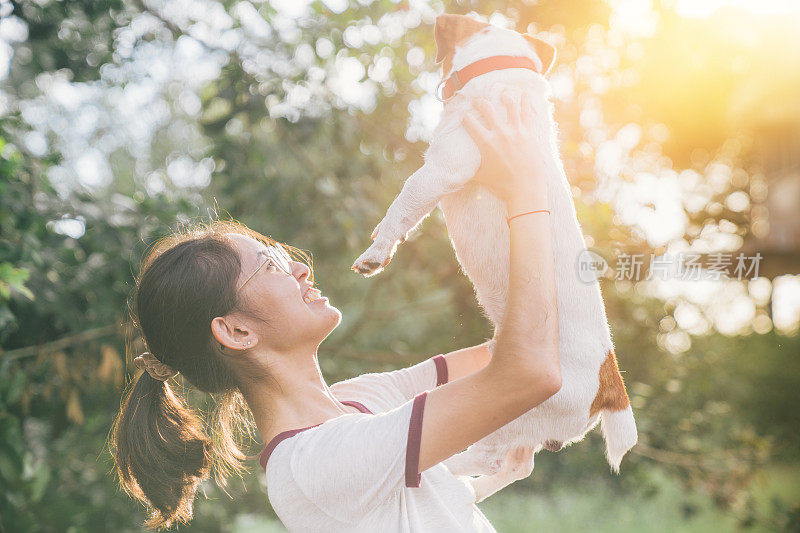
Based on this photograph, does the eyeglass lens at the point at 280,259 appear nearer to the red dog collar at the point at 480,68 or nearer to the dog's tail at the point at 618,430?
the red dog collar at the point at 480,68

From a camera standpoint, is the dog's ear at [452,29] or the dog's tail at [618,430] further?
the dog's ear at [452,29]

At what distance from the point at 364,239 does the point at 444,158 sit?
2.59 m

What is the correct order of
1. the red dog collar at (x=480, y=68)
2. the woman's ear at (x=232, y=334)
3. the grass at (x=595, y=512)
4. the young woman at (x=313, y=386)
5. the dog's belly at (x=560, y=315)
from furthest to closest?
the grass at (x=595, y=512), the red dog collar at (x=480, y=68), the woman's ear at (x=232, y=334), the dog's belly at (x=560, y=315), the young woman at (x=313, y=386)

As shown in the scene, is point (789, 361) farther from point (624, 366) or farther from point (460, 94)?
point (460, 94)

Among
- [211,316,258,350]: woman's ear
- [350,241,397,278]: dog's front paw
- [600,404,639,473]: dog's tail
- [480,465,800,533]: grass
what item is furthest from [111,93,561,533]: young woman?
[480,465,800,533]: grass

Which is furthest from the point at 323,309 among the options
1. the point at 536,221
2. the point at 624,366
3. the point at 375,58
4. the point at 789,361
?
the point at 789,361

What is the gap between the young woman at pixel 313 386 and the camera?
1.22 m

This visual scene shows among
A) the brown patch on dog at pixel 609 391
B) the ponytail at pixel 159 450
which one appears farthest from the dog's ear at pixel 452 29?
the ponytail at pixel 159 450

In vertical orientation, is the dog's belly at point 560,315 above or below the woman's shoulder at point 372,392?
above

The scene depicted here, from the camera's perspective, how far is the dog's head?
1.63m

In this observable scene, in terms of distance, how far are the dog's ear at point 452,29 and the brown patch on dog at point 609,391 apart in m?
0.88

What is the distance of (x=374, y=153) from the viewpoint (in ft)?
15.1

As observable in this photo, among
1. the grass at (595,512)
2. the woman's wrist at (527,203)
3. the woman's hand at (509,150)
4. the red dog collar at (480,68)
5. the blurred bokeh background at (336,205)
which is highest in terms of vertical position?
the red dog collar at (480,68)

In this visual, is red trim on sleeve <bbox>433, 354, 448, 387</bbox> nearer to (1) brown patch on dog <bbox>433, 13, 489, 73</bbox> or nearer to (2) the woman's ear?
(2) the woman's ear
